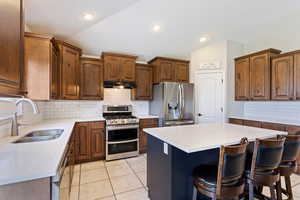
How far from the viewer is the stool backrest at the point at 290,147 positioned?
167cm

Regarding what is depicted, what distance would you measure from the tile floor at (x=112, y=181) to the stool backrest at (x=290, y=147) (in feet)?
3.25

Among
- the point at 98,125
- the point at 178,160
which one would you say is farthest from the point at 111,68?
the point at 178,160

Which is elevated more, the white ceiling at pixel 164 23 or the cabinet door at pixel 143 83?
the white ceiling at pixel 164 23

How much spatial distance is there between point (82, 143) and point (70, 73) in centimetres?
Answer: 152

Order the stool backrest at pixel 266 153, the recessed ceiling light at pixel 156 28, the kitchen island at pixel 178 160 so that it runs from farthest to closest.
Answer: the recessed ceiling light at pixel 156 28, the kitchen island at pixel 178 160, the stool backrest at pixel 266 153

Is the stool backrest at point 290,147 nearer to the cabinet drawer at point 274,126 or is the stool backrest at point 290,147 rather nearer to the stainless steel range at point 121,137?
the cabinet drawer at point 274,126

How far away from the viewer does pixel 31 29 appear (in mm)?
2547

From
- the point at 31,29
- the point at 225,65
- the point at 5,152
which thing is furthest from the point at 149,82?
the point at 5,152

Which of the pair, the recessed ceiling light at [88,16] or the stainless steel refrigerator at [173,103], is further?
the stainless steel refrigerator at [173,103]

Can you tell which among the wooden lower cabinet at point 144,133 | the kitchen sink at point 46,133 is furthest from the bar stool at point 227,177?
the wooden lower cabinet at point 144,133

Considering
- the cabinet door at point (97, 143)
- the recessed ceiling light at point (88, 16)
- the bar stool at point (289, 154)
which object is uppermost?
the recessed ceiling light at point (88, 16)

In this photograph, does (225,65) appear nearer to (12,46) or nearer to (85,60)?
(85,60)

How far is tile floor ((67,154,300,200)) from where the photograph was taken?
89.9 inches

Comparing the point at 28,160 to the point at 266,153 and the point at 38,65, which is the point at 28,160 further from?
the point at 266,153
